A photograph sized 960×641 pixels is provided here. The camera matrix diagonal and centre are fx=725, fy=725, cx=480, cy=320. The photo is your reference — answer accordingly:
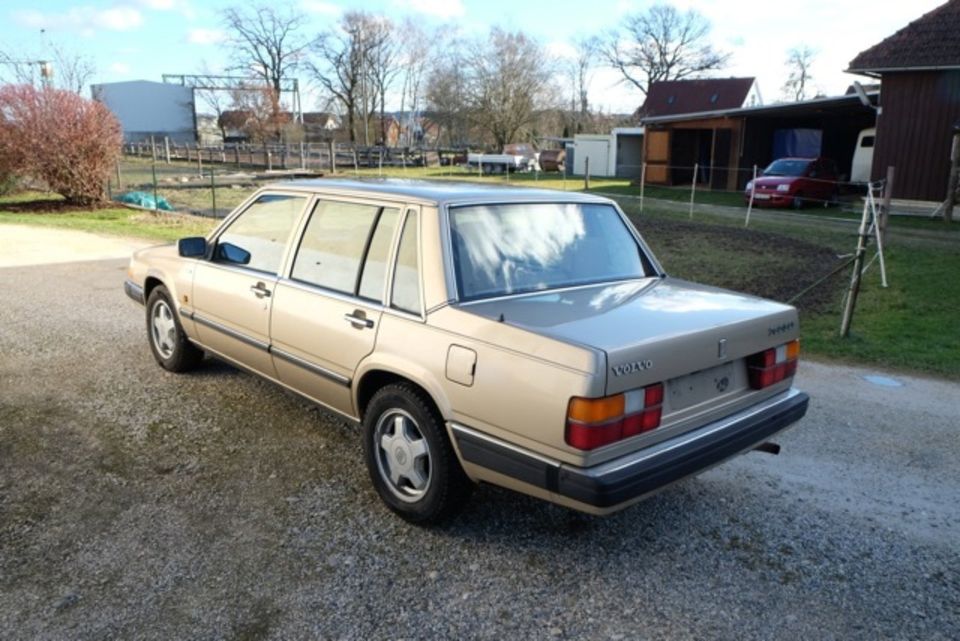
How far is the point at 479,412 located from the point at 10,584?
208 cm

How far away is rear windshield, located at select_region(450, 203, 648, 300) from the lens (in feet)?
11.4

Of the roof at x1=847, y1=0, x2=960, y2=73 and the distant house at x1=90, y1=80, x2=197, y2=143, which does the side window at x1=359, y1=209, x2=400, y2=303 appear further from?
the distant house at x1=90, y1=80, x2=197, y2=143

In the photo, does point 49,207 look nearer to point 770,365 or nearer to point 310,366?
point 310,366

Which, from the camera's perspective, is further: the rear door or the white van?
the white van

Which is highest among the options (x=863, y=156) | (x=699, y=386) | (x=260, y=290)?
(x=863, y=156)

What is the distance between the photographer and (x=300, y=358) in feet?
13.2

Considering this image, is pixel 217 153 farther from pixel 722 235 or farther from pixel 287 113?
pixel 722 235

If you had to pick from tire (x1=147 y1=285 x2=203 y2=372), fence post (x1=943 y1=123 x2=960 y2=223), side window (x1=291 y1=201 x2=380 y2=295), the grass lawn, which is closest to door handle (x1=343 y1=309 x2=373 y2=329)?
side window (x1=291 y1=201 x2=380 y2=295)

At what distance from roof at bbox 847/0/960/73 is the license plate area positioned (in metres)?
19.5

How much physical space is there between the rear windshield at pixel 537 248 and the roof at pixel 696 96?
38209mm

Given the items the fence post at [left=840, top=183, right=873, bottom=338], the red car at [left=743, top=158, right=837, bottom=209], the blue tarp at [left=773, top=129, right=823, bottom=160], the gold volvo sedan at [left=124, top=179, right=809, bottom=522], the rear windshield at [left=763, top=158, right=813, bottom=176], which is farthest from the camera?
the blue tarp at [left=773, top=129, right=823, bottom=160]

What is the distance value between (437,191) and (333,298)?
0.78 metres

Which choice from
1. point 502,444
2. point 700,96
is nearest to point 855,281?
point 502,444

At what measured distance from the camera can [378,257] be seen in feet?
12.1
